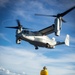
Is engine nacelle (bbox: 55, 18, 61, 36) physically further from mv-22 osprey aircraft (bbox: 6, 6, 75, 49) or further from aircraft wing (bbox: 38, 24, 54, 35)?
aircraft wing (bbox: 38, 24, 54, 35)

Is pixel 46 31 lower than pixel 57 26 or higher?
higher

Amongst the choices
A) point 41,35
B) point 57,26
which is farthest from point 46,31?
point 57,26

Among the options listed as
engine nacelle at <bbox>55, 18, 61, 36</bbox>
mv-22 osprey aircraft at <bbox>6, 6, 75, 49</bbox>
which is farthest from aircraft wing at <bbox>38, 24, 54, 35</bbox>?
engine nacelle at <bbox>55, 18, 61, 36</bbox>

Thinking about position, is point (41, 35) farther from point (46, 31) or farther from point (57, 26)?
point (57, 26)

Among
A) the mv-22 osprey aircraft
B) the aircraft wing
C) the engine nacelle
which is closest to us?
the engine nacelle

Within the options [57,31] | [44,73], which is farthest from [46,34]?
[44,73]

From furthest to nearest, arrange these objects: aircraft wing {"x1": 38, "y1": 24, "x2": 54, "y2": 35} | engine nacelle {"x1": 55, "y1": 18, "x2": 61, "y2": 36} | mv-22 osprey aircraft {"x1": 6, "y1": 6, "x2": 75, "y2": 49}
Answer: aircraft wing {"x1": 38, "y1": 24, "x2": 54, "y2": 35}
mv-22 osprey aircraft {"x1": 6, "y1": 6, "x2": 75, "y2": 49}
engine nacelle {"x1": 55, "y1": 18, "x2": 61, "y2": 36}

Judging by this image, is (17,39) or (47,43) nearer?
(17,39)

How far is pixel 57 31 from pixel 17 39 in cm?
435

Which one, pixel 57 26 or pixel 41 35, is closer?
pixel 57 26

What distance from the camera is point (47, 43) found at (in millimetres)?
23312

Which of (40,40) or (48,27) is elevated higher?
(48,27)

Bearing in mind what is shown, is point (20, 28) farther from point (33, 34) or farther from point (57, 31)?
point (57, 31)

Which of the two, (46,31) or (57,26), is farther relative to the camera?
(46,31)
